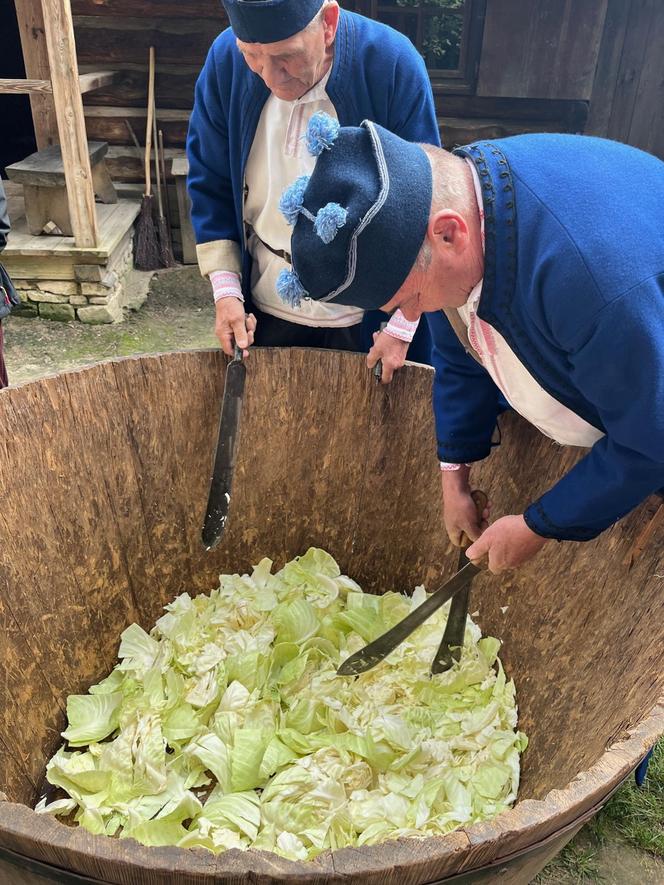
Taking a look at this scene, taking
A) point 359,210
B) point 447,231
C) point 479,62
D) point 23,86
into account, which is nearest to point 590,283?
point 447,231

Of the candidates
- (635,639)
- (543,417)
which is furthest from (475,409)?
(635,639)

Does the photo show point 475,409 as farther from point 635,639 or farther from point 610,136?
point 610,136

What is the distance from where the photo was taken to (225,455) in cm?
234

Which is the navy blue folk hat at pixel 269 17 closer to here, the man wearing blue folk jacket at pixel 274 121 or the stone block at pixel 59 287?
the man wearing blue folk jacket at pixel 274 121

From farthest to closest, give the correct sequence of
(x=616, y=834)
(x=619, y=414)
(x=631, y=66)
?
(x=631, y=66) → (x=616, y=834) → (x=619, y=414)

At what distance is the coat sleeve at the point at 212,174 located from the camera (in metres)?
2.10

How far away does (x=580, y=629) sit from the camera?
190 centimetres

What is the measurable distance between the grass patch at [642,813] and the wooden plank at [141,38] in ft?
20.7

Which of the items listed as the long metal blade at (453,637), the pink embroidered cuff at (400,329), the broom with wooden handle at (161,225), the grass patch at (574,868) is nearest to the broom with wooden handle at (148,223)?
the broom with wooden handle at (161,225)

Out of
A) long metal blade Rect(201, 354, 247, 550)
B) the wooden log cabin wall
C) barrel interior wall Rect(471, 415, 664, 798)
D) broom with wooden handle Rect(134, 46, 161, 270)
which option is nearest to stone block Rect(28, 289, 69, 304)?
broom with wooden handle Rect(134, 46, 161, 270)

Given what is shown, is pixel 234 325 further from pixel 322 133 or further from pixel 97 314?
pixel 97 314

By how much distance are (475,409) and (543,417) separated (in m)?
0.37

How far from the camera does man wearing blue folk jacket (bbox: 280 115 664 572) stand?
112cm

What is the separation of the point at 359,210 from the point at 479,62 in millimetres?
5921
